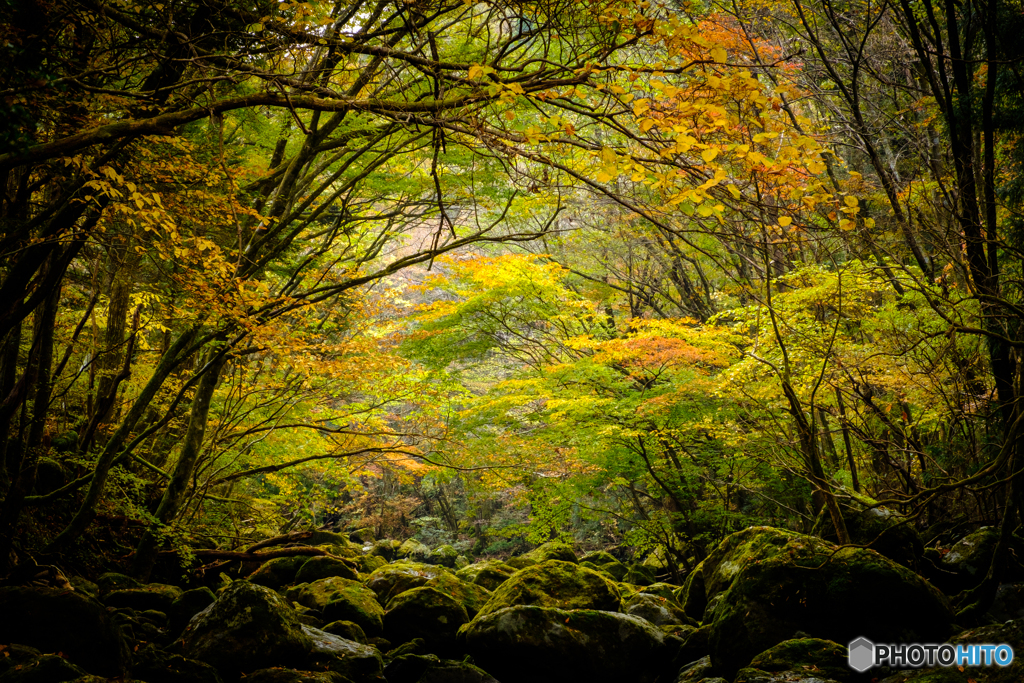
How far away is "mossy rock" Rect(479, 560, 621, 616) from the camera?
22.4 ft

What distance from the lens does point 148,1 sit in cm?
384

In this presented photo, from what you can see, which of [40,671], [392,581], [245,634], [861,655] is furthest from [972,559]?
[40,671]

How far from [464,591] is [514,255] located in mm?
6198

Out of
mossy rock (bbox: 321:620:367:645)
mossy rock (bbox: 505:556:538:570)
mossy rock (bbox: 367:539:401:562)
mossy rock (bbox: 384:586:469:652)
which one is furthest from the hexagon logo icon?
mossy rock (bbox: 367:539:401:562)

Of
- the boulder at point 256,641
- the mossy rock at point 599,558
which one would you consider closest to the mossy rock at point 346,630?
the boulder at point 256,641

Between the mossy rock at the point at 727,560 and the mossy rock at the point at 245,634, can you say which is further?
the mossy rock at the point at 727,560

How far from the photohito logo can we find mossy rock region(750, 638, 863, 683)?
0.10 meters

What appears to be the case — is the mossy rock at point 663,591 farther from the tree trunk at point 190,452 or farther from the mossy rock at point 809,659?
the tree trunk at point 190,452

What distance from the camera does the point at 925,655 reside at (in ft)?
15.5

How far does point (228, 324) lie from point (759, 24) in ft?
29.9

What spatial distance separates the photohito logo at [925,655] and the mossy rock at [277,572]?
8592mm

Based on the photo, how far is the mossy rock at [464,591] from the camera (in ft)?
27.3

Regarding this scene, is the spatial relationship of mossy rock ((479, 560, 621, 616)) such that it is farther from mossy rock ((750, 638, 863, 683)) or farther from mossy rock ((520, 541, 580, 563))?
mossy rock ((520, 541, 580, 563))

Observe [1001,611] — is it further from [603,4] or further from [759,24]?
[759,24]
